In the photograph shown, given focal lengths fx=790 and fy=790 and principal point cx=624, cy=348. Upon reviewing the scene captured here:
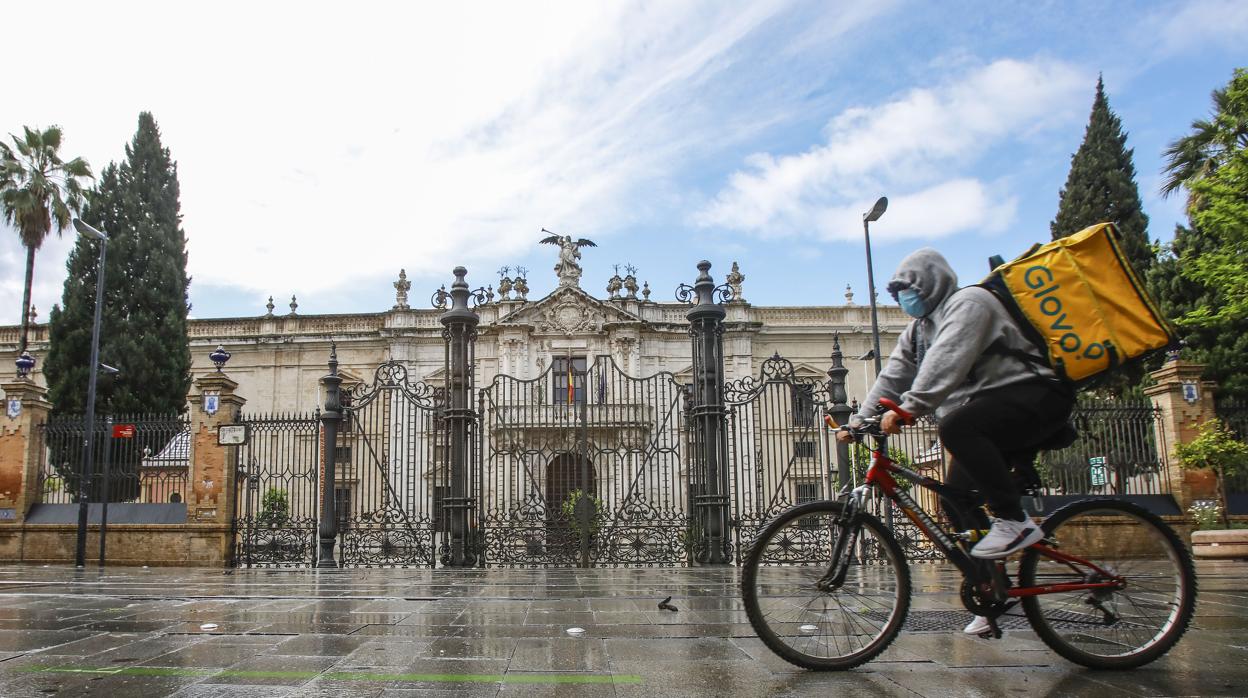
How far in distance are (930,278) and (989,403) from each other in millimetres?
675

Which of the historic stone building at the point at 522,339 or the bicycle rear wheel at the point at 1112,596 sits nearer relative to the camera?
the bicycle rear wheel at the point at 1112,596

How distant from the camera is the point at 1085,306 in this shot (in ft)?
11.1

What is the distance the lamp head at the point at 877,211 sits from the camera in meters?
16.3

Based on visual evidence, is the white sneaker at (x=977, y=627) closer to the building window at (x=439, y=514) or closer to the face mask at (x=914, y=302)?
the face mask at (x=914, y=302)

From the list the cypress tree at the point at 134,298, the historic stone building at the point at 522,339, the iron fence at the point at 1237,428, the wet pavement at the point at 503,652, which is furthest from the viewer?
the historic stone building at the point at 522,339

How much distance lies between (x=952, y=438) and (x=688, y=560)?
8534mm

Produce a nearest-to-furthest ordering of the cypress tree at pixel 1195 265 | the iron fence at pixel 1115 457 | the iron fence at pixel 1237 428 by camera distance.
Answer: the iron fence at pixel 1115 457, the iron fence at pixel 1237 428, the cypress tree at pixel 1195 265

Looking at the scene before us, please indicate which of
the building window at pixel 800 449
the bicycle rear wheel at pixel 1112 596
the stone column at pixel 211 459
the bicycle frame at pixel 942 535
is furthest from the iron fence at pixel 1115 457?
the stone column at pixel 211 459

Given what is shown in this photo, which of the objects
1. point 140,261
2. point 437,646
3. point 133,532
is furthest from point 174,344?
point 437,646

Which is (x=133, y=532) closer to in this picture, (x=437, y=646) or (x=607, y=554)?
(x=607, y=554)

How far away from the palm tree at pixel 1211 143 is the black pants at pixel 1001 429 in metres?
19.1

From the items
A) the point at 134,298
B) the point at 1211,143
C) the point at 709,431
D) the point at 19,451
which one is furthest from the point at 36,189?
the point at 1211,143

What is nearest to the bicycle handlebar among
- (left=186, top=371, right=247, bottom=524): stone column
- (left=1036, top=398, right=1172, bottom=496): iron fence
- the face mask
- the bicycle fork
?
the bicycle fork

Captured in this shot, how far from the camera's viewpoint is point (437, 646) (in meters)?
4.04
